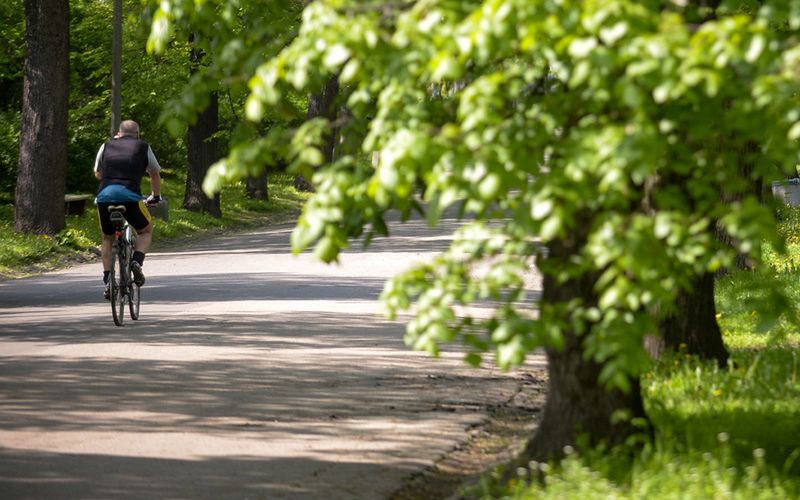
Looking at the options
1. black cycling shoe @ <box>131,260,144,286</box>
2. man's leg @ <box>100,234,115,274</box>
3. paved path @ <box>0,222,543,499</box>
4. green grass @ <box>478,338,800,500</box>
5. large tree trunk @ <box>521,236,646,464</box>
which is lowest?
paved path @ <box>0,222,543,499</box>

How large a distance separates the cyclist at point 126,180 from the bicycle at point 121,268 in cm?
6

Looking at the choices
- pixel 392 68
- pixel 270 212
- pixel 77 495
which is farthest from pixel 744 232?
pixel 270 212

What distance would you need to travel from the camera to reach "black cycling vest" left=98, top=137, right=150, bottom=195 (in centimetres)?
1393

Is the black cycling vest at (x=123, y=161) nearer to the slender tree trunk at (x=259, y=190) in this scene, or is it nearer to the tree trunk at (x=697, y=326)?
the tree trunk at (x=697, y=326)

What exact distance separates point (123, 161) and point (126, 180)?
0.21 meters

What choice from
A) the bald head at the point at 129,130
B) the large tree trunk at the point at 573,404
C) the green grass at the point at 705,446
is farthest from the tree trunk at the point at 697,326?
the bald head at the point at 129,130

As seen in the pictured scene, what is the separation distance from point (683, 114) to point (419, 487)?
266 cm

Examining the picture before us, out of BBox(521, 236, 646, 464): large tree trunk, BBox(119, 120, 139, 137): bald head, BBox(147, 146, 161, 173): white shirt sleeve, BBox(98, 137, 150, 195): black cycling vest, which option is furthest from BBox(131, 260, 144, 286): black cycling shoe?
BBox(521, 236, 646, 464): large tree trunk

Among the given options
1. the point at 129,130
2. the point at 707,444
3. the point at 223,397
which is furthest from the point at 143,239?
the point at 707,444

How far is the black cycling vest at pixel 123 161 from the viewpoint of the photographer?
13.9 m

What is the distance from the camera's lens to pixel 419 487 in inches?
289

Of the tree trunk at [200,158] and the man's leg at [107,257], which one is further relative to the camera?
the tree trunk at [200,158]

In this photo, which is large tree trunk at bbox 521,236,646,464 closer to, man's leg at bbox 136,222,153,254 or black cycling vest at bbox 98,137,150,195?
black cycling vest at bbox 98,137,150,195

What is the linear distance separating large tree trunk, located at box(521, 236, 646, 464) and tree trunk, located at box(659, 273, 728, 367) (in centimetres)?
361
